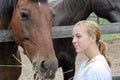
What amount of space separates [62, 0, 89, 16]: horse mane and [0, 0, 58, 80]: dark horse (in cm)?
141

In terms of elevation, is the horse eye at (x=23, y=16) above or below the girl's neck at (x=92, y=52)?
above

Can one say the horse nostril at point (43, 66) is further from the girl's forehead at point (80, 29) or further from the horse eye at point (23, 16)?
the girl's forehead at point (80, 29)

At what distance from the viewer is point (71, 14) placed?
470 cm

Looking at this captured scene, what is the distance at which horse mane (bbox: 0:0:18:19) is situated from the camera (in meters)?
3.30

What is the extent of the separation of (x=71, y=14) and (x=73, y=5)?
0.44 ft

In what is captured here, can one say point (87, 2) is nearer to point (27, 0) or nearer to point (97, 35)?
point (27, 0)

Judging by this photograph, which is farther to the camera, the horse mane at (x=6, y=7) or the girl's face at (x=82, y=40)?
the horse mane at (x=6, y=7)

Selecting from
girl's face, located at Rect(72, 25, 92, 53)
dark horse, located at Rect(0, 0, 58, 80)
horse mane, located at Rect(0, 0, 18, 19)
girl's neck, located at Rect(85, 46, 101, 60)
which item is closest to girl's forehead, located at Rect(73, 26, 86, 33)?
girl's face, located at Rect(72, 25, 92, 53)

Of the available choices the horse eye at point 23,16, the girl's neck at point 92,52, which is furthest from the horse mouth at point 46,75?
the girl's neck at point 92,52

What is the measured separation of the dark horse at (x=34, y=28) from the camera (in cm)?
295

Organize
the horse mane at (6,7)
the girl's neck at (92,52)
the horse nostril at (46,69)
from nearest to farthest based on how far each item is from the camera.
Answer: the girl's neck at (92,52), the horse nostril at (46,69), the horse mane at (6,7)

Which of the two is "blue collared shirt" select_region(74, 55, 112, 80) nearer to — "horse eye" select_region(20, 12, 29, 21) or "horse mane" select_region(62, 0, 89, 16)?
"horse eye" select_region(20, 12, 29, 21)

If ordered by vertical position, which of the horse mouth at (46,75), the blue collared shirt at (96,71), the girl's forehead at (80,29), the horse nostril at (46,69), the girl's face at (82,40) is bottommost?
the horse mouth at (46,75)

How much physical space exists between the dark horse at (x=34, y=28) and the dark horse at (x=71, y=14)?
4.39 ft
